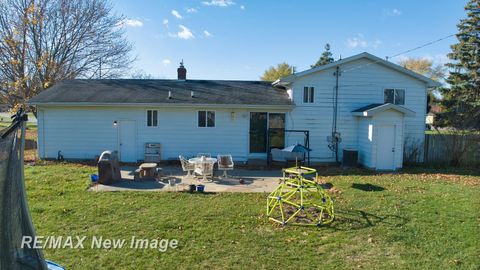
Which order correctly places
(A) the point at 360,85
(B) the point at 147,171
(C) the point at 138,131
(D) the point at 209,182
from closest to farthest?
(D) the point at 209,182, (B) the point at 147,171, (C) the point at 138,131, (A) the point at 360,85

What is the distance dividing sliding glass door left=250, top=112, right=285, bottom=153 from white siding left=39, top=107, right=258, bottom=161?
41 centimetres

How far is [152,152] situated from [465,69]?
101ft

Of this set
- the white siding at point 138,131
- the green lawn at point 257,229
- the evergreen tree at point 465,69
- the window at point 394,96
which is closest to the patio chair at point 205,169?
the green lawn at point 257,229

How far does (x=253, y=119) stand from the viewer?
578 inches

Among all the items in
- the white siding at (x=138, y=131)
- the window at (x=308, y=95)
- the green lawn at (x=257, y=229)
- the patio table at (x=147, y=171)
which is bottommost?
the green lawn at (x=257, y=229)

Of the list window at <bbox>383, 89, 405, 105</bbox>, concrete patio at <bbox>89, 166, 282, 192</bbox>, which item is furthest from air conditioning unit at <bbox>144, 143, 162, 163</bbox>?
window at <bbox>383, 89, 405, 105</bbox>

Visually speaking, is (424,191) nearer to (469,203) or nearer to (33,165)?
(469,203)

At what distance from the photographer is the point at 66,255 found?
194 inches

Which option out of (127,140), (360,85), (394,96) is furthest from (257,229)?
(394,96)

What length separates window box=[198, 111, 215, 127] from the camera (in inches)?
571

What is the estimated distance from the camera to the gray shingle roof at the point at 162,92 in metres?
14.3

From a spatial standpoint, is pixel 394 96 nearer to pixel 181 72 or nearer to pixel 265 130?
pixel 265 130

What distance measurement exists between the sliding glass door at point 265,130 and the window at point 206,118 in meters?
1.86

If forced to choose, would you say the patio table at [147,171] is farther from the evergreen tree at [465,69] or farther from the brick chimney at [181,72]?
the evergreen tree at [465,69]
